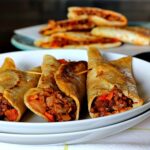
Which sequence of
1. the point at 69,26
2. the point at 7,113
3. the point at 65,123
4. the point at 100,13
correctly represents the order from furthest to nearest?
the point at 100,13 < the point at 69,26 < the point at 7,113 < the point at 65,123

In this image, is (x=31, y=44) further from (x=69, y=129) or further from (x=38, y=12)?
(x=38, y=12)

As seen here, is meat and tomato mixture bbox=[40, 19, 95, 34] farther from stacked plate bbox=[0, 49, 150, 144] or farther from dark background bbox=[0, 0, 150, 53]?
stacked plate bbox=[0, 49, 150, 144]

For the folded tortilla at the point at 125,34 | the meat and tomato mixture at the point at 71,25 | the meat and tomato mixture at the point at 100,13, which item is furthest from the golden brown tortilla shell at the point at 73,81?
the meat and tomato mixture at the point at 100,13

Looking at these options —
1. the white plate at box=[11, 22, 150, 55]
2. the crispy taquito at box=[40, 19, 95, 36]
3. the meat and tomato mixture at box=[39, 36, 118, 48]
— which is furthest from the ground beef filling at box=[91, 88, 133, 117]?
the crispy taquito at box=[40, 19, 95, 36]

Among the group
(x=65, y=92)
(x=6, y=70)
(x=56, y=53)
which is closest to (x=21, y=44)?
(x=56, y=53)

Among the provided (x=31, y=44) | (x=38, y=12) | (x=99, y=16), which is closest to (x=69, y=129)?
(x=31, y=44)

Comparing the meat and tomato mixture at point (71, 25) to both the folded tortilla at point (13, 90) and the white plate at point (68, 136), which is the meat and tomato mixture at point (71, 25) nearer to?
the folded tortilla at point (13, 90)

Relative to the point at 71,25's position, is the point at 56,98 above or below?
above
